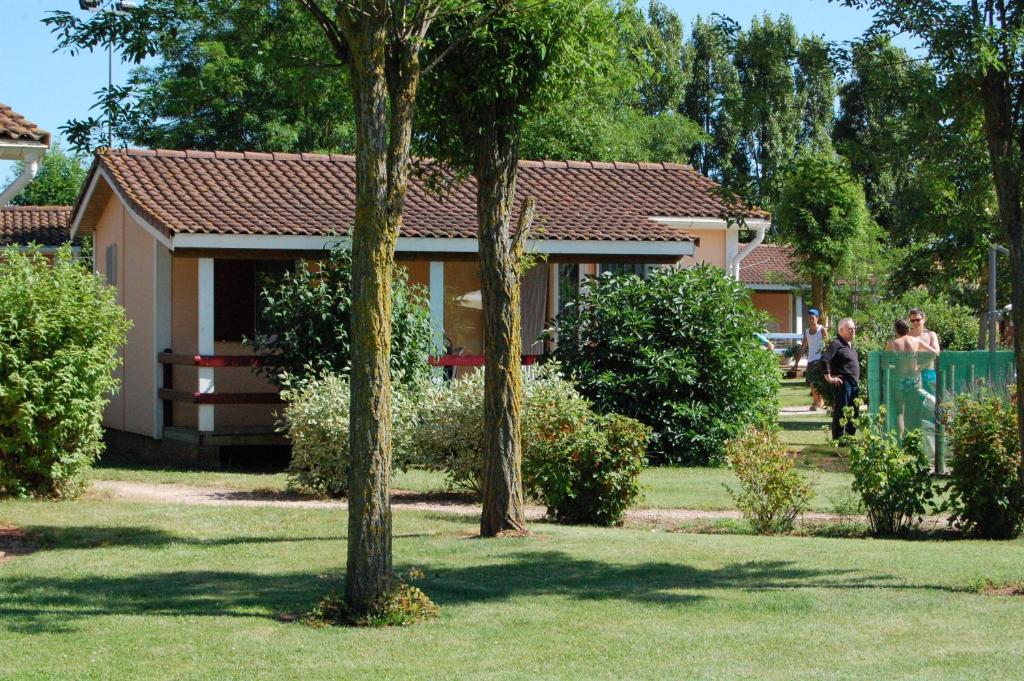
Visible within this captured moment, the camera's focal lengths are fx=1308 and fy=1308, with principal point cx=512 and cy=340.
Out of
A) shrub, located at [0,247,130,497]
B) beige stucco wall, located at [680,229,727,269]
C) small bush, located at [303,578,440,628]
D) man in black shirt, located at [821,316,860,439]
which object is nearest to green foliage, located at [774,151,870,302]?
beige stucco wall, located at [680,229,727,269]

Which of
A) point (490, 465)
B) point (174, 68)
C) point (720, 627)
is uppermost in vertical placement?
point (174, 68)

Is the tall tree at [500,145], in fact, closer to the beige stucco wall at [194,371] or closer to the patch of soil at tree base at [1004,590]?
A: the patch of soil at tree base at [1004,590]

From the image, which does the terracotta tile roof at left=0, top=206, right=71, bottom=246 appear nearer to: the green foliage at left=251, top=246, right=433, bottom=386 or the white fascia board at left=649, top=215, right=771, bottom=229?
the white fascia board at left=649, top=215, right=771, bottom=229

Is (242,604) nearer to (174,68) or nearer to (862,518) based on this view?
(862,518)

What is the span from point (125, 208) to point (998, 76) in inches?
558

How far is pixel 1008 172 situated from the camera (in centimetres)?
820

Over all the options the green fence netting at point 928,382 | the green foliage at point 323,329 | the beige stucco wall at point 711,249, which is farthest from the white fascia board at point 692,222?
the green foliage at point 323,329

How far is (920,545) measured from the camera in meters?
10.2

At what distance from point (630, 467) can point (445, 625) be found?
14.3 ft

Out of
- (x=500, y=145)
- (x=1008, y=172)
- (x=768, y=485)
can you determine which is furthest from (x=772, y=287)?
(x=1008, y=172)

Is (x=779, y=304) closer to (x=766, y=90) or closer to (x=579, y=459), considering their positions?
(x=579, y=459)

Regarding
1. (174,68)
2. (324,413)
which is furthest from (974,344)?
(324,413)

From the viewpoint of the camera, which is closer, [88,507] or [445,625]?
[445,625]

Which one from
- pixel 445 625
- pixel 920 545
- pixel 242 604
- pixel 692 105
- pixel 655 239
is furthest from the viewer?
pixel 692 105
